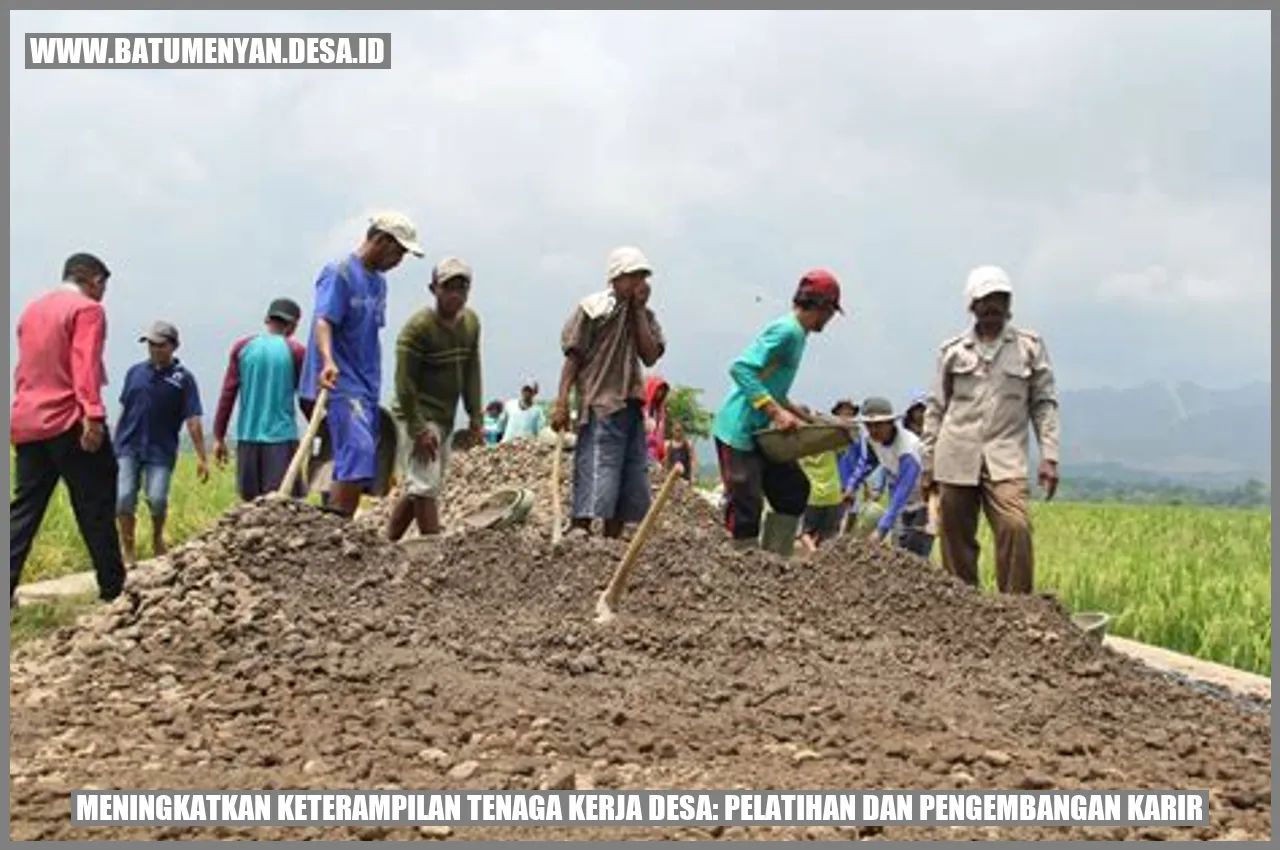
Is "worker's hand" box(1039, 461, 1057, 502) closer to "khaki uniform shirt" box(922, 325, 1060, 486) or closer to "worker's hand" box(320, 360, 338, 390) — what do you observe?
"khaki uniform shirt" box(922, 325, 1060, 486)

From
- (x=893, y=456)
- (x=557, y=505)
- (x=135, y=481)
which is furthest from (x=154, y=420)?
(x=893, y=456)

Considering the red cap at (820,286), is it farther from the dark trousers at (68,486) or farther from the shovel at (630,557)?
the dark trousers at (68,486)

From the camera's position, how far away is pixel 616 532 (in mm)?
6855

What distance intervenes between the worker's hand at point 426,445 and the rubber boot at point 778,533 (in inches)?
65.8

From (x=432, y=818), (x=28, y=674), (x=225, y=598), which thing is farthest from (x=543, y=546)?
(x=432, y=818)

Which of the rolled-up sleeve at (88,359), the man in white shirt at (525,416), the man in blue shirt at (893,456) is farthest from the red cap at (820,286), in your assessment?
the man in white shirt at (525,416)

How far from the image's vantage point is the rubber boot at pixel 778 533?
7047 millimetres

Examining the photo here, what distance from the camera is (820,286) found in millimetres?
6613

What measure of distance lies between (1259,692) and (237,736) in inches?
172

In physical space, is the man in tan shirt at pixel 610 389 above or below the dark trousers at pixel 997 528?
above

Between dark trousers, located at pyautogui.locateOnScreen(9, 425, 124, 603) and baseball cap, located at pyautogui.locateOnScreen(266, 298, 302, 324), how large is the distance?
84.5 inches

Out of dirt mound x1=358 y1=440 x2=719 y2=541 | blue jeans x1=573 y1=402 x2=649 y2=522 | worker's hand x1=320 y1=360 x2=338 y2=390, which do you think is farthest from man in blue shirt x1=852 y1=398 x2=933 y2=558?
worker's hand x1=320 y1=360 x2=338 y2=390

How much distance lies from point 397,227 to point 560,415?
47.5 inches

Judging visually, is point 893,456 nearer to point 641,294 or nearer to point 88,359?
point 641,294
